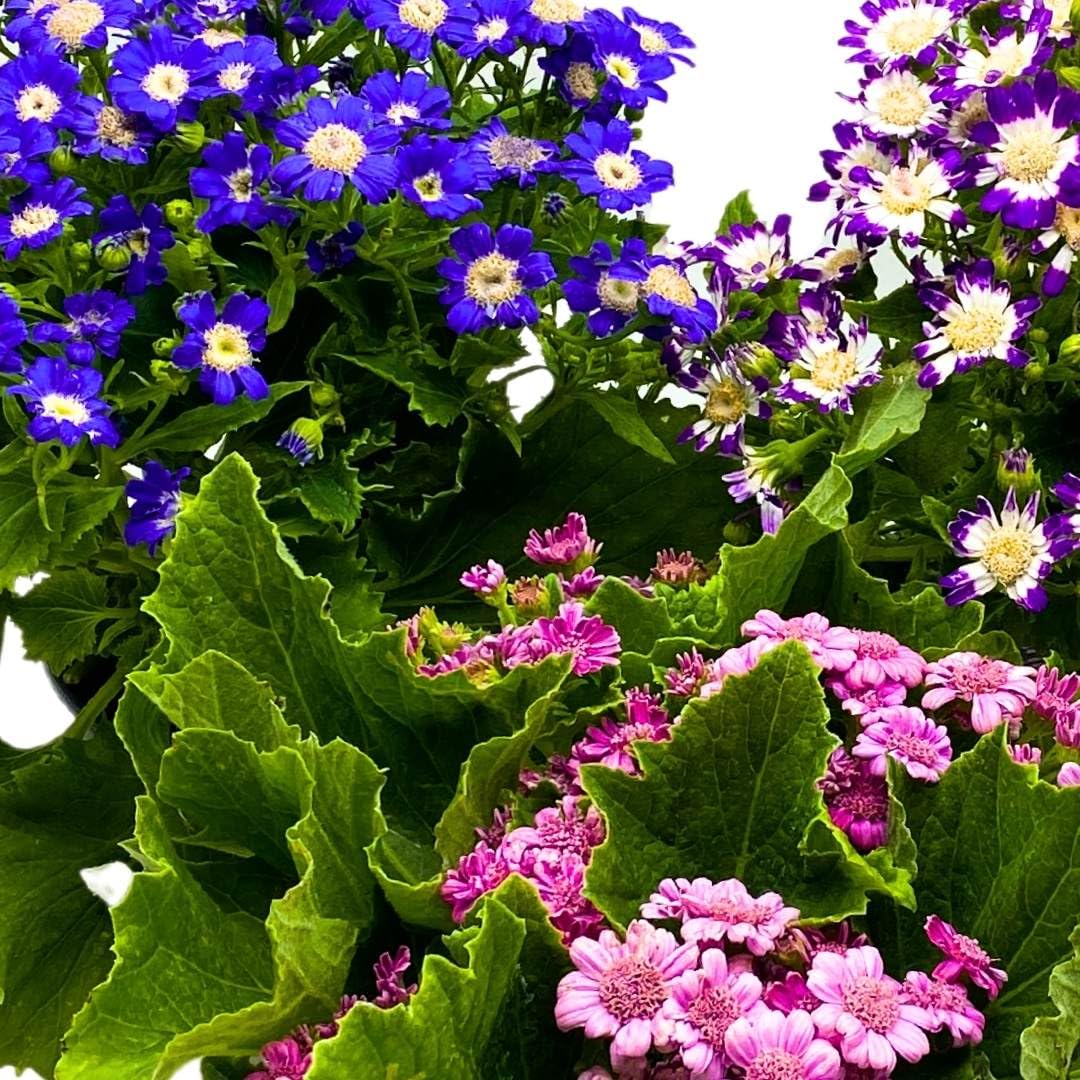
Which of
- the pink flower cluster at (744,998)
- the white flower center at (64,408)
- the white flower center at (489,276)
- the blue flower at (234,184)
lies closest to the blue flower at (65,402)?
the white flower center at (64,408)

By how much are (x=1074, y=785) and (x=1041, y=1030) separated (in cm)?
12

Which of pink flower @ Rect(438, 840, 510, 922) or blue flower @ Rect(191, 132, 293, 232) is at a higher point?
blue flower @ Rect(191, 132, 293, 232)

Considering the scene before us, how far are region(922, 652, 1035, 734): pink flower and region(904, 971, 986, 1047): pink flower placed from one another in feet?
0.48

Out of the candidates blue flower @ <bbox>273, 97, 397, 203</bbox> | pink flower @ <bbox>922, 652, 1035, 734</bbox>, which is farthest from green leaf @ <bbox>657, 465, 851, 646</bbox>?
blue flower @ <bbox>273, 97, 397, 203</bbox>

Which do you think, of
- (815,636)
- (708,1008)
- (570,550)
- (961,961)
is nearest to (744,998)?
(708,1008)

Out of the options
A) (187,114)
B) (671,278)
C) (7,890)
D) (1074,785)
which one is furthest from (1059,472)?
(7,890)

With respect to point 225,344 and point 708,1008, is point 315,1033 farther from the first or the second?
point 225,344

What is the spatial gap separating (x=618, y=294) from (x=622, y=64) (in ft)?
0.50

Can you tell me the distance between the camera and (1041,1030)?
0.67 m

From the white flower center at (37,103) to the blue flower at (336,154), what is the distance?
0.15 metres

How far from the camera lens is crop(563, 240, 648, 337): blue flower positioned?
1153 millimetres

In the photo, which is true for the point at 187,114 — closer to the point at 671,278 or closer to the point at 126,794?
the point at 671,278

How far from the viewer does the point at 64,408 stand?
1.03m

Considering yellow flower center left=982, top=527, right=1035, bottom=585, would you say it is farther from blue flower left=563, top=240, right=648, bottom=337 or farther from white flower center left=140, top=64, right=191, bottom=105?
white flower center left=140, top=64, right=191, bottom=105
